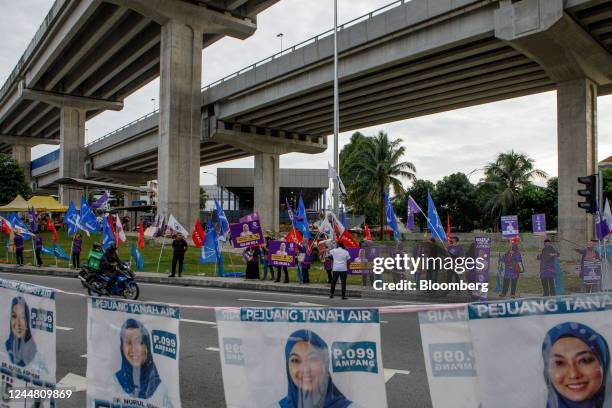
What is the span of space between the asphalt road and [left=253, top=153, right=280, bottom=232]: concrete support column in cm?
3646

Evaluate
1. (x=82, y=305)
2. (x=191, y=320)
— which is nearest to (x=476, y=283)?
(x=191, y=320)

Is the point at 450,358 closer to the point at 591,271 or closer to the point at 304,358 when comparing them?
the point at 304,358

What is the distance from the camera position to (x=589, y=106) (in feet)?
84.5

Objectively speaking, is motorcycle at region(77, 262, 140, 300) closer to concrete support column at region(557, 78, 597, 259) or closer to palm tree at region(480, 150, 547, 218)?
concrete support column at region(557, 78, 597, 259)

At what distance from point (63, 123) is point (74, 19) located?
23840 mm

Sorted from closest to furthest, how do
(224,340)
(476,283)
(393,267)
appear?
(224,340), (476,283), (393,267)

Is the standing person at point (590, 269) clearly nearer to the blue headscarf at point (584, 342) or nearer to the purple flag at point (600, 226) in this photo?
the purple flag at point (600, 226)

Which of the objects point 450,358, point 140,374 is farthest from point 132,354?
point 450,358

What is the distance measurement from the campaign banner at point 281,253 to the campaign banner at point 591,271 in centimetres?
852

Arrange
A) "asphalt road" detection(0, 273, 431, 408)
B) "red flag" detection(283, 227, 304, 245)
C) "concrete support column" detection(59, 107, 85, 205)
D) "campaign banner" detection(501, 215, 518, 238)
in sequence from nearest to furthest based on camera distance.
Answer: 1. "asphalt road" detection(0, 273, 431, 408)
2. "campaign banner" detection(501, 215, 518, 238)
3. "red flag" detection(283, 227, 304, 245)
4. "concrete support column" detection(59, 107, 85, 205)

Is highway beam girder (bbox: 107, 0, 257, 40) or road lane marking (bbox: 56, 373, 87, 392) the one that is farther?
highway beam girder (bbox: 107, 0, 257, 40)

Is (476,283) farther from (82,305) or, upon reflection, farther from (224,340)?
(224,340)

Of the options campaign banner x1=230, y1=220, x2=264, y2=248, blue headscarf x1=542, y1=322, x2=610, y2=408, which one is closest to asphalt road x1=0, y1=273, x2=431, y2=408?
blue headscarf x1=542, y1=322, x2=610, y2=408

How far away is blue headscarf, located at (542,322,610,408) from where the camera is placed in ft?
9.98
